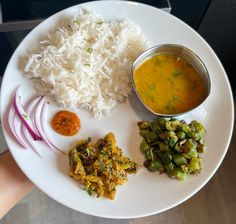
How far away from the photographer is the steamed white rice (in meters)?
1.89

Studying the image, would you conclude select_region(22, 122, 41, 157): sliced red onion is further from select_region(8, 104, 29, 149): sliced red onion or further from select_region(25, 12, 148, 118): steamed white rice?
select_region(25, 12, 148, 118): steamed white rice

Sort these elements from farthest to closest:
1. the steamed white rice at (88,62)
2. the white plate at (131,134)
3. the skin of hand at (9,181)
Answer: the skin of hand at (9,181) < the steamed white rice at (88,62) < the white plate at (131,134)

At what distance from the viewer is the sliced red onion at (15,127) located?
1780 millimetres

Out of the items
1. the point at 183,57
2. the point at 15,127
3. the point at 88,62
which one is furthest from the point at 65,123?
the point at 183,57

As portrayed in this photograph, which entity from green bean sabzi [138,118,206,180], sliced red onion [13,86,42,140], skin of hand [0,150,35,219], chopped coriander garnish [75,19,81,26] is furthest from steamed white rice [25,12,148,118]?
skin of hand [0,150,35,219]

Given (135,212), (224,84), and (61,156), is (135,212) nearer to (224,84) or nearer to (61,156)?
(61,156)

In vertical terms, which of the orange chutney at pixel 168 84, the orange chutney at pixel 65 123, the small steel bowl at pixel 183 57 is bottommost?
the orange chutney at pixel 65 123

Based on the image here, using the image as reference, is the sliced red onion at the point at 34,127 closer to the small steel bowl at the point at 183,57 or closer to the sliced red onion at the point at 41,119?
the sliced red onion at the point at 41,119

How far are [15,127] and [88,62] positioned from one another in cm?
49

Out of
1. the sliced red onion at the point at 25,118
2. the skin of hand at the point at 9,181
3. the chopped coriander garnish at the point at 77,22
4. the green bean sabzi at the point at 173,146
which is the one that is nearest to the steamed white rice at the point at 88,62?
the chopped coriander garnish at the point at 77,22

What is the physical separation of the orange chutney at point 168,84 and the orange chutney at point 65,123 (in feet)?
1.18

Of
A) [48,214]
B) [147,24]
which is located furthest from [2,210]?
[147,24]

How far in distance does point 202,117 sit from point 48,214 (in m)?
1.50

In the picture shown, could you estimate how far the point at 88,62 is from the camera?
1.93m
